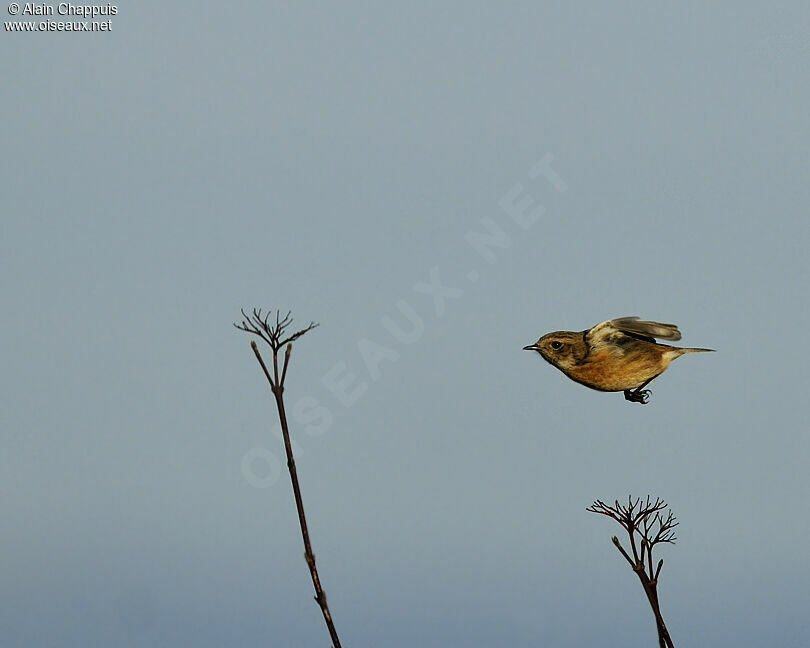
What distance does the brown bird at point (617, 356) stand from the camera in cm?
551

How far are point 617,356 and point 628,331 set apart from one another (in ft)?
0.53

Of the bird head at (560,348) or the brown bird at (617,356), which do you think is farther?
the bird head at (560,348)

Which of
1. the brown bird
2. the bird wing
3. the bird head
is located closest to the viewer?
the bird wing

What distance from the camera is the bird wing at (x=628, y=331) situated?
533 cm

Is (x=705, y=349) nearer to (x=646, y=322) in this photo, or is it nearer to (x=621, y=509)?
(x=646, y=322)

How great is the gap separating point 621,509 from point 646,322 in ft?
3.82

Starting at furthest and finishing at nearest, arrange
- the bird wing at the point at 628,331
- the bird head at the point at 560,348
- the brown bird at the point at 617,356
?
the bird head at the point at 560,348 < the brown bird at the point at 617,356 < the bird wing at the point at 628,331

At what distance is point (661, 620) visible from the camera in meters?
4.32

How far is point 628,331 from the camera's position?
551 centimetres

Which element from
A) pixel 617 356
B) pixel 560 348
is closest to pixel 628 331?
pixel 617 356

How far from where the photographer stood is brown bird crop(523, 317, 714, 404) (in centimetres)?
551

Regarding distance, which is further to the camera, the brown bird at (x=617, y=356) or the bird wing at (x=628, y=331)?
the brown bird at (x=617, y=356)

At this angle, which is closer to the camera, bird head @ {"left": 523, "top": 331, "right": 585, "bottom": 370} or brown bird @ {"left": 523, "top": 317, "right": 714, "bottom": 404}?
brown bird @ {"left": 523, "top": 317, "right": 714, "bottom": 404}

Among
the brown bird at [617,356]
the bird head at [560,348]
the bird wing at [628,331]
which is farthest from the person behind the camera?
the bird head at [560,348]
